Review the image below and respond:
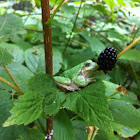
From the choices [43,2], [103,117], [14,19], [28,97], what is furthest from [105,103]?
[14,19]

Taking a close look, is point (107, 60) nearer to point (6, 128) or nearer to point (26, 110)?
point (26, 110)

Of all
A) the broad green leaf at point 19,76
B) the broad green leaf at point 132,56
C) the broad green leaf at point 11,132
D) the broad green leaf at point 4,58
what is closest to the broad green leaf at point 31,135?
the broad green leaf at point 11,132

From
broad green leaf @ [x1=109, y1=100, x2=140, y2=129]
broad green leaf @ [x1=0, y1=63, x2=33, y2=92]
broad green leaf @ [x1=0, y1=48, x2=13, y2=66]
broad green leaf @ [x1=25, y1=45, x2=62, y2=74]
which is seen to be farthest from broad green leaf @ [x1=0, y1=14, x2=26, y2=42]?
broad green leaf @ [x1=109, y1=100, x2=140, y2=129]

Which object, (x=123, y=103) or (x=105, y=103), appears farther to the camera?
(x=123, y=103)

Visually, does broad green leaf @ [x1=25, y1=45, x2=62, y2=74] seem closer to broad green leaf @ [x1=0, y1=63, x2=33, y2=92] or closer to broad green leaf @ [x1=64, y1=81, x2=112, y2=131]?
broad green leaf @ [x1=0, y1=63, x2=33, y2=92]

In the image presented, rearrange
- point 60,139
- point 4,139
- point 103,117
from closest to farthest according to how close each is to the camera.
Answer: point 103,117, point 4,139, point 60,139

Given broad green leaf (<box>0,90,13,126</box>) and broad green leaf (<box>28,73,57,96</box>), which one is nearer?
broad green leaf (<box>28,73,57,96</box>)

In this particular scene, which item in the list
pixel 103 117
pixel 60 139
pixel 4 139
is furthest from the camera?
pixel 60 139

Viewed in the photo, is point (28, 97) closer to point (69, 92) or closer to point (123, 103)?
point (69, 92)
